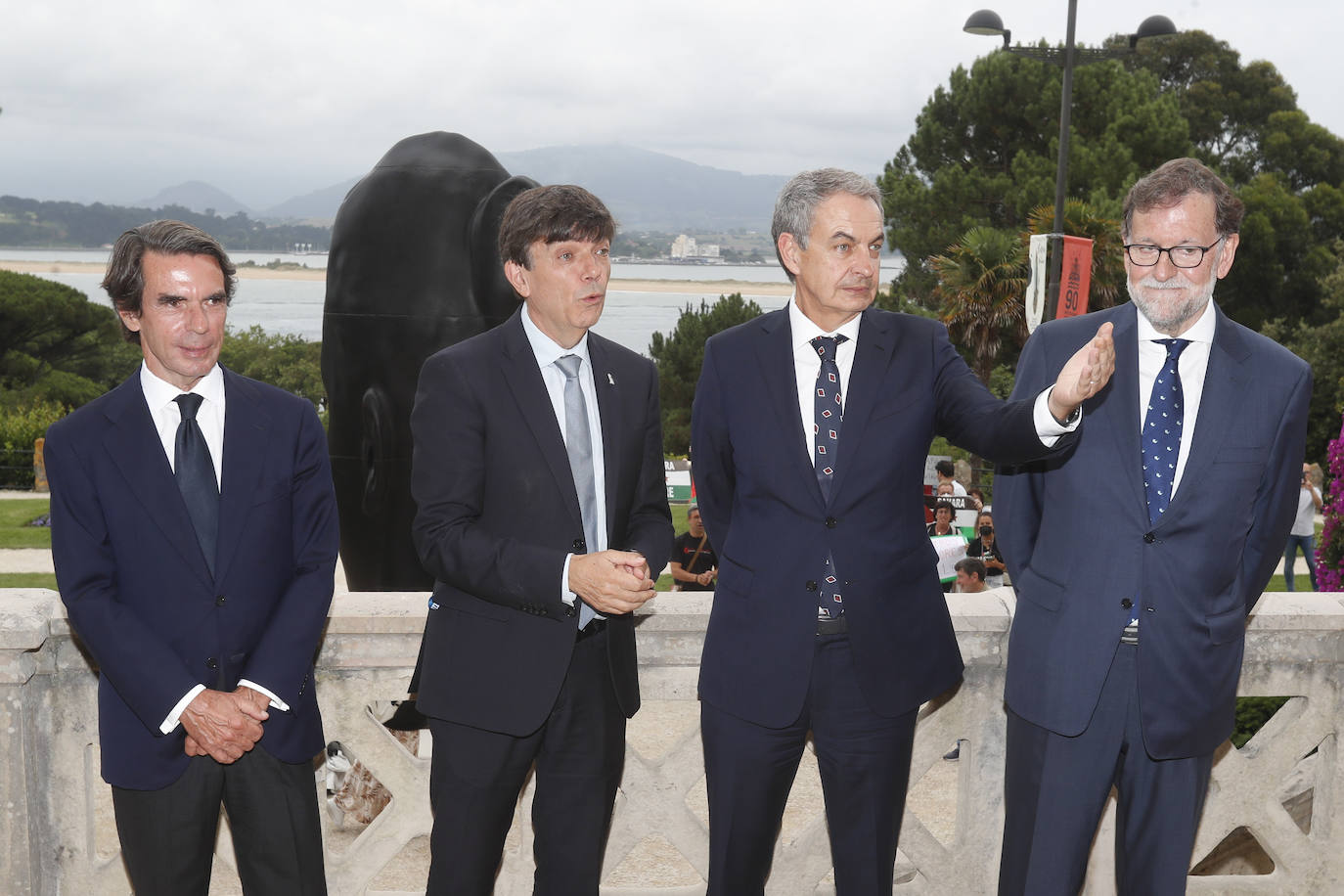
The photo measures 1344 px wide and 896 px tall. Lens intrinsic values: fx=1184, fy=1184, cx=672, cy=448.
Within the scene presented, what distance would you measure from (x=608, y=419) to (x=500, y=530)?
428 mm

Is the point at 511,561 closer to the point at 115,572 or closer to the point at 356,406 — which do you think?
the point at 115,572

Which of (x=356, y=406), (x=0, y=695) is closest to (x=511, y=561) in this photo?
(x=0, y=695)

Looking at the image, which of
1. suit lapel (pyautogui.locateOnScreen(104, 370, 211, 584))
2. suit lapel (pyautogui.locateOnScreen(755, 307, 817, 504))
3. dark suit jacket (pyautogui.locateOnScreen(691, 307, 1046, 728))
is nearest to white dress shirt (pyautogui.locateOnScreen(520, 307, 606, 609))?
dark suit jacket (pyautogui.locateOnScreen(691, 307, 1046, 728))

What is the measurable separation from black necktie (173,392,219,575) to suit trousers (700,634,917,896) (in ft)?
4.56

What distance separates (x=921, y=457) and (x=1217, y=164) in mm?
48817

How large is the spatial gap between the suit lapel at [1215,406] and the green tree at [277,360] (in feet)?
232

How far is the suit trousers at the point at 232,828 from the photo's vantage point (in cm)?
292

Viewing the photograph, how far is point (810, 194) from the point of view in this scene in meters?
3.26

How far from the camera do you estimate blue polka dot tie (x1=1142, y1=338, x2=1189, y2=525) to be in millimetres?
3164

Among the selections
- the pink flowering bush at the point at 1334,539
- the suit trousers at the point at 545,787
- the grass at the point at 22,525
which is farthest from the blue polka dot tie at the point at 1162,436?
the grass at the point at 22,525

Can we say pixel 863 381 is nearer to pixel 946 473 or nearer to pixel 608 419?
pixel 608 419

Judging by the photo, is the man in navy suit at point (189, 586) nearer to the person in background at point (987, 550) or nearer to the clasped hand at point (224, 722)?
the clasped hand at point (224, 722)

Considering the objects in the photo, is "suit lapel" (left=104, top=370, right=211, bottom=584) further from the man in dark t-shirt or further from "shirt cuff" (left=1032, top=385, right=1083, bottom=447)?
the man in dark t-shirt

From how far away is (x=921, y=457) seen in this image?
3.23 metres
